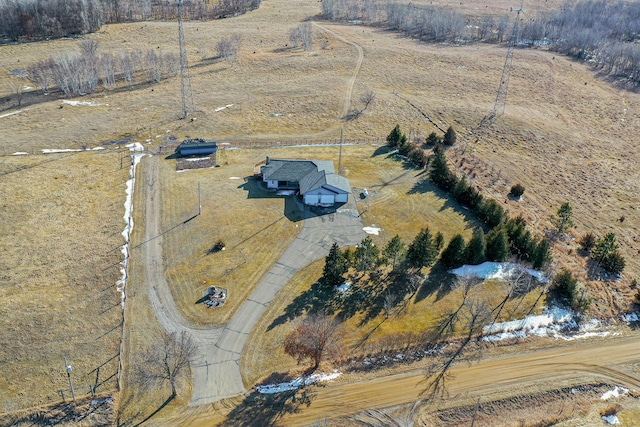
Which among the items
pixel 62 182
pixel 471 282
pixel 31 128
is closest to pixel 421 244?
pixel 471 282

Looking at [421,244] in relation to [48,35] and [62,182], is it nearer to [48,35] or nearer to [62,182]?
[62,182]

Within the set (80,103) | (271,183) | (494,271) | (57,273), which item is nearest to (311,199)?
→ (271,183)

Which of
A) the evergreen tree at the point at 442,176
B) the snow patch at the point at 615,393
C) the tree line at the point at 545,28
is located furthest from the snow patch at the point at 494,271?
the tree line at the point at 545,28

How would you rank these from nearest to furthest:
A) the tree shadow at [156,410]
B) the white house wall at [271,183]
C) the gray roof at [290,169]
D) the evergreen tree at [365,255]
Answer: the tree shadow at [156,410], the evergreen tree at [365,255], the gray roof at [290,169], the white house wall at [271,183]

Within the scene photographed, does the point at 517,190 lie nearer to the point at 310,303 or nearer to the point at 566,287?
the point at 566,287

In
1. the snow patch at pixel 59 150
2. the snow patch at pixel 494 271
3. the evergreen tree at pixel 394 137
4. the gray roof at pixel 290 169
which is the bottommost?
the snow patch at pixel 494 271

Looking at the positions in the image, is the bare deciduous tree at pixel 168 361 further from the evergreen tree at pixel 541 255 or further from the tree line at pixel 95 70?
the tree line at pixel 95 70
